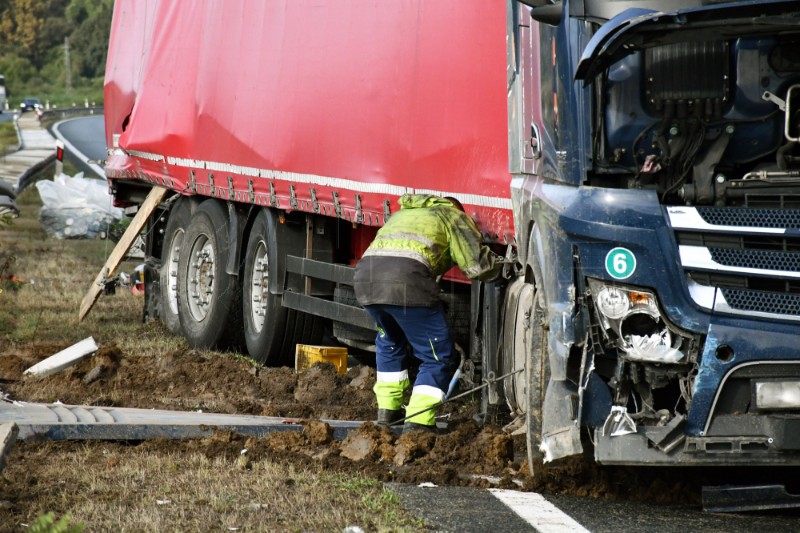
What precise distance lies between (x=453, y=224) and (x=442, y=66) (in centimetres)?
98

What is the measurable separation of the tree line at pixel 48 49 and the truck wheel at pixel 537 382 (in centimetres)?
9209

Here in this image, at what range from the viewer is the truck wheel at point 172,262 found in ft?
42.7

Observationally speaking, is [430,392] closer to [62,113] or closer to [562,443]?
[562,443]

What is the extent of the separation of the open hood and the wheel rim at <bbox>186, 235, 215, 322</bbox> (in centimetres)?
729

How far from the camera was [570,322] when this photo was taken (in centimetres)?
535

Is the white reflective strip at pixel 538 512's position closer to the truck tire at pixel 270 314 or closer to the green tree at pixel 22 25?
the truck tire at pixel 270 314

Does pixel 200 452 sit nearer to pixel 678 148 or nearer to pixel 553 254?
pixel 553 254

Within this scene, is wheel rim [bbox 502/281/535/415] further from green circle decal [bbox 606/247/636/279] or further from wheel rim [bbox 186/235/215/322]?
wheel rim [bbox 186/235/215/322]

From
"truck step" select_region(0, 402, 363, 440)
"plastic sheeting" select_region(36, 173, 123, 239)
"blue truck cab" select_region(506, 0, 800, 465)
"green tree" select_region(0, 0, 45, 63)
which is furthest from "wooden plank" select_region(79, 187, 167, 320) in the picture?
"green tree" select_region(0, 0, 45, 63)

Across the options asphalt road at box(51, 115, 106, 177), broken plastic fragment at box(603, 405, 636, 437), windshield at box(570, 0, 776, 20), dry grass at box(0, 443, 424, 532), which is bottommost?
dry grass at box(0, 443, 424, 532)

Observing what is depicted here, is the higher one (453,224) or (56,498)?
(453,224)

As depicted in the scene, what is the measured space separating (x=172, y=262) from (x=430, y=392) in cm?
616

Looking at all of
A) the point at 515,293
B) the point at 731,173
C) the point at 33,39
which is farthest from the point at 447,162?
the point at 33,39

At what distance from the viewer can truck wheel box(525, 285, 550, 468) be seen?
5875 mm
